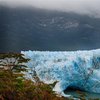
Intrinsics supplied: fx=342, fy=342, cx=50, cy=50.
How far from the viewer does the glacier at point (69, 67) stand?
794 inches

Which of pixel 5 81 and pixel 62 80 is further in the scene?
pixel 62 80

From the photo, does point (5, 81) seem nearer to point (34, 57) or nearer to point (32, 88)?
point (32, 88)

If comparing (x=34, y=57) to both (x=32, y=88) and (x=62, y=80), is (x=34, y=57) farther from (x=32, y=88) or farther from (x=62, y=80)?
(x=32, y=88)

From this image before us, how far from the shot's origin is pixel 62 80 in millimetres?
20328

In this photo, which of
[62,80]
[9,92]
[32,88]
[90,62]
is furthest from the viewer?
[90,62]

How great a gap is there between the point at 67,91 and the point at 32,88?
16.9m

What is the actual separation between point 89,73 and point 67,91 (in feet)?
6.71

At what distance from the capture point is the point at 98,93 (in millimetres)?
21281

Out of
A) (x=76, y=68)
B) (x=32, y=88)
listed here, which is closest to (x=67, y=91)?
(x=76, y=68)

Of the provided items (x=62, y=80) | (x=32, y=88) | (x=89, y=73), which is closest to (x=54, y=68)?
(x=62, y=80)

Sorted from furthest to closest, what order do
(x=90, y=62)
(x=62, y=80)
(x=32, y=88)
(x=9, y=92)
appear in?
(x=90, y=62) → (x=62, y=80) → (x=32, y=88) → (x=9, y=92)

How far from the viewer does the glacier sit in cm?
2017

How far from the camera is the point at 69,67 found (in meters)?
20.9

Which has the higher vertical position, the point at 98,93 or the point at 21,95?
the point at 21,95
